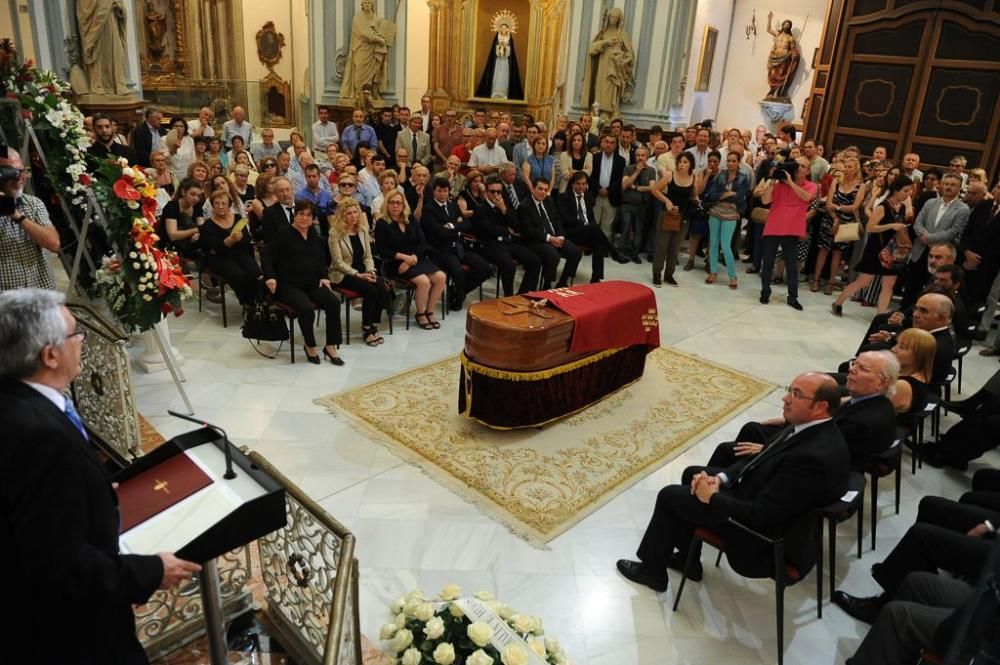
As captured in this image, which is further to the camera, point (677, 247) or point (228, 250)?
point (677, 247)

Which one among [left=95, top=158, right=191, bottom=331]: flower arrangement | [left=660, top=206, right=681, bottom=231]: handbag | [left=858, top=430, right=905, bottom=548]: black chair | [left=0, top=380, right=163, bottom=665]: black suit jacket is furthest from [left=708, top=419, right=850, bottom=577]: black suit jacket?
[left=660, top=206, right=681, bottom=231]: handbag

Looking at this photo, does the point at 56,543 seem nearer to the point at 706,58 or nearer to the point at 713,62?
the point at 706,58

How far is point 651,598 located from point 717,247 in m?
6.09

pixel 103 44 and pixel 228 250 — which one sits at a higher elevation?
pixel 103 44

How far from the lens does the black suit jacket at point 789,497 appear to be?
3.01 metres

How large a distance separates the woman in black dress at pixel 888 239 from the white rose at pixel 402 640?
6.91m

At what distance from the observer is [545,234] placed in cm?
767

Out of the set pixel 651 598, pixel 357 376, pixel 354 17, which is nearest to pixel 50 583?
pixel 651 598

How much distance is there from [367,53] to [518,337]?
9.55m

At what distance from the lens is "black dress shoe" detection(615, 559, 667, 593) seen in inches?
140

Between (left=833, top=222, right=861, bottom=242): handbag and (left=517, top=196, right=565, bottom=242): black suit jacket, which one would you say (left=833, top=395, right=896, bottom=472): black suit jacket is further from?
(left=833, top=222, right=861, bottom=242): handbag

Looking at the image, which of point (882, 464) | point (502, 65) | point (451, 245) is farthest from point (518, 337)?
point (502, 65)

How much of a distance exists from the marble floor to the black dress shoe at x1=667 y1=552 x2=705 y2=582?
0.04 m

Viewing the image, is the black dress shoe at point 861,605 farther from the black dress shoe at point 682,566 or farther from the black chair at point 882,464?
the black dress shoe at point 682,566
